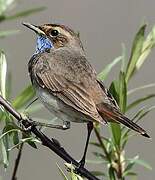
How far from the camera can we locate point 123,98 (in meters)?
3.13

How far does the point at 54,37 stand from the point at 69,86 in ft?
2.03

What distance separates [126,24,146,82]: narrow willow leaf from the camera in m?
3.31

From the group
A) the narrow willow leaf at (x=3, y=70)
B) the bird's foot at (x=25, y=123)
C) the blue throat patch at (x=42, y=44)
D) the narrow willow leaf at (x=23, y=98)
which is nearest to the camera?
the bird's foot at (x=25, y=123)

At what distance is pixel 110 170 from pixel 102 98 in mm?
797

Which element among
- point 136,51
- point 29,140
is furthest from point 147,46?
point 29,140

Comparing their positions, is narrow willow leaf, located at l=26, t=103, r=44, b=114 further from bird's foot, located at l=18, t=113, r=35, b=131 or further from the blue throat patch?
the blue throat patch

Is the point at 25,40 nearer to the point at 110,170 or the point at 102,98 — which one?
the point at 102,98

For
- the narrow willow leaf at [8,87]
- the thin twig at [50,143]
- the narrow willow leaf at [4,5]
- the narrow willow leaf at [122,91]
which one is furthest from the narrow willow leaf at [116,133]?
the narrow willow leaf at [4,5]

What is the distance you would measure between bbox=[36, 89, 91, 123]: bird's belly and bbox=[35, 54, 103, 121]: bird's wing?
0.09 feet

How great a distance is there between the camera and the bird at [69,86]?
3568 mm

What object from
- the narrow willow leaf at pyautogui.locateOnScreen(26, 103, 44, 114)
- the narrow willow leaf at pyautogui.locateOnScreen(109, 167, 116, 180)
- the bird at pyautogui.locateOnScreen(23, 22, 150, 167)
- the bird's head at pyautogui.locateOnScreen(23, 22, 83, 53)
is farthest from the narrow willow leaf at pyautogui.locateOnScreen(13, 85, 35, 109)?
the bird's head at pyautogui.locateOnScreen(23, 22, 83, 53)

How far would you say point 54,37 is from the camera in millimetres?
4344

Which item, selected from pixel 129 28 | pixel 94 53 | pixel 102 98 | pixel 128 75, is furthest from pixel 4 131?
pixel 129 28

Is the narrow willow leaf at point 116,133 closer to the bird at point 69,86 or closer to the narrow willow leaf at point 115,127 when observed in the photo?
the narrow willow leaf at point 115,127
